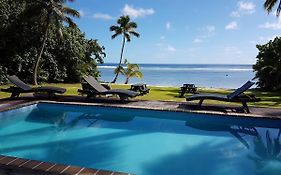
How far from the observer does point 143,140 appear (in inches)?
350

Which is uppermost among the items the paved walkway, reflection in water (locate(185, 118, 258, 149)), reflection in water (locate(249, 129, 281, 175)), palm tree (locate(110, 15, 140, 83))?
palm tree (locate(110, 15, 140, 83))

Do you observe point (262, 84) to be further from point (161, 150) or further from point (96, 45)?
point (161, 150)

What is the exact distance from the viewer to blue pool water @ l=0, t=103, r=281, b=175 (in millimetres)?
6852

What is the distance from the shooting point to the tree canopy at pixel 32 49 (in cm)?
2340

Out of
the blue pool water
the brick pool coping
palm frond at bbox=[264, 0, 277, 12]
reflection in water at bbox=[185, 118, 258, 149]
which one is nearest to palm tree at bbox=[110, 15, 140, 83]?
palm frond at bbox=[264, 0, 277, 12]

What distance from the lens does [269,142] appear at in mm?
8602

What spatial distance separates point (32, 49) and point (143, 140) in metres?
19.0

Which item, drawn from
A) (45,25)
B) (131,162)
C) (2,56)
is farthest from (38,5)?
(131,162)

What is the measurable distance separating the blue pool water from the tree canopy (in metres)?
12.9

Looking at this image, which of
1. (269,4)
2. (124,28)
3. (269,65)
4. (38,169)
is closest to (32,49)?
(124,28)

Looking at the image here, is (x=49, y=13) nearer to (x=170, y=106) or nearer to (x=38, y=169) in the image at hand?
(x=170, y=106)

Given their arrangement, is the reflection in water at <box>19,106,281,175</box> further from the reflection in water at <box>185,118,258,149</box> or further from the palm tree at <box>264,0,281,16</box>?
the palm tree at <box>264,0,281,16</box>

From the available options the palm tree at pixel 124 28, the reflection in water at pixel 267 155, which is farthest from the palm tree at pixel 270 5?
the palm tree at pixel 124 28

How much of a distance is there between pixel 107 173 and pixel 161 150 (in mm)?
3259
